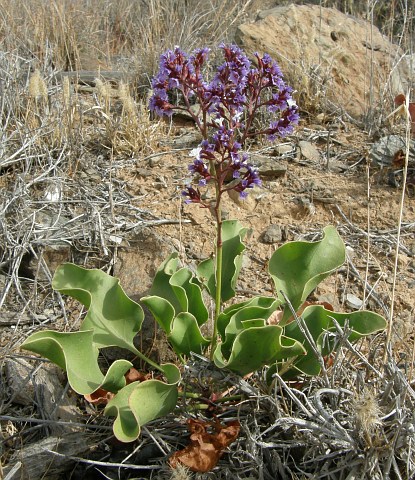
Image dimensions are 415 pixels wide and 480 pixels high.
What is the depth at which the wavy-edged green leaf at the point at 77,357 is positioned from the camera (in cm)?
203

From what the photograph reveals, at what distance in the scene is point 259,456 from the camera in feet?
7.16

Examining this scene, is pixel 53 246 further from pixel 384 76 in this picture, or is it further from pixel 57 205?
pixel 384 76

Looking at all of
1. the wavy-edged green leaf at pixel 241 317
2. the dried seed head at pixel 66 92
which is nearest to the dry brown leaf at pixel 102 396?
the wavy-edged green leaf at pixel 241 317

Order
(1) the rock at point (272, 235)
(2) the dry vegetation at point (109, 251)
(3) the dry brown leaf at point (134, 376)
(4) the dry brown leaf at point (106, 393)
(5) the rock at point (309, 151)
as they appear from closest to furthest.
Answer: (2) the dry vegetation at point (109, 251)
(4) the dry brown leaf at point (106, 393)
(3) the dry brown leaf at point (134, 376)
(1) the rock at point (272, 235)
(5) the rock at point (309, 151)

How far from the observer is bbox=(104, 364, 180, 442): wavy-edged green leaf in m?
2.03

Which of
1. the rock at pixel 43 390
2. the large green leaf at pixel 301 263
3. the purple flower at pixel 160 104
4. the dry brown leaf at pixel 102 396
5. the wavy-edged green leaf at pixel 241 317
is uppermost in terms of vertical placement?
the purple flower at pixel 160 104

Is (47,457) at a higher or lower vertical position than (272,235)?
lower

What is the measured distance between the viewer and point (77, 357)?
217 centimetres

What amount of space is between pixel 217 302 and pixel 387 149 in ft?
6.11

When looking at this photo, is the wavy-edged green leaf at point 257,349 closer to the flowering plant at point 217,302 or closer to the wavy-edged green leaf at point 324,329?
the flowering plant at point 217,302

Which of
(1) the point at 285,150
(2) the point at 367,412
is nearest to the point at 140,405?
(2) the point at 367,412

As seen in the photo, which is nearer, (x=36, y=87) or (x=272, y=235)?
(x=272, y=235)

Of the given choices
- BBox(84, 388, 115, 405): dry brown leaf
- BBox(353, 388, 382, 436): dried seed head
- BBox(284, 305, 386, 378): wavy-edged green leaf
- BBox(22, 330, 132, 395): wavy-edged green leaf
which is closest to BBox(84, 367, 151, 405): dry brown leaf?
BBox(84, 388, 115, 405): dry brown leaf

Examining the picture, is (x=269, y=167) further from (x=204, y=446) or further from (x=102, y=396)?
(x=204, y=446)
